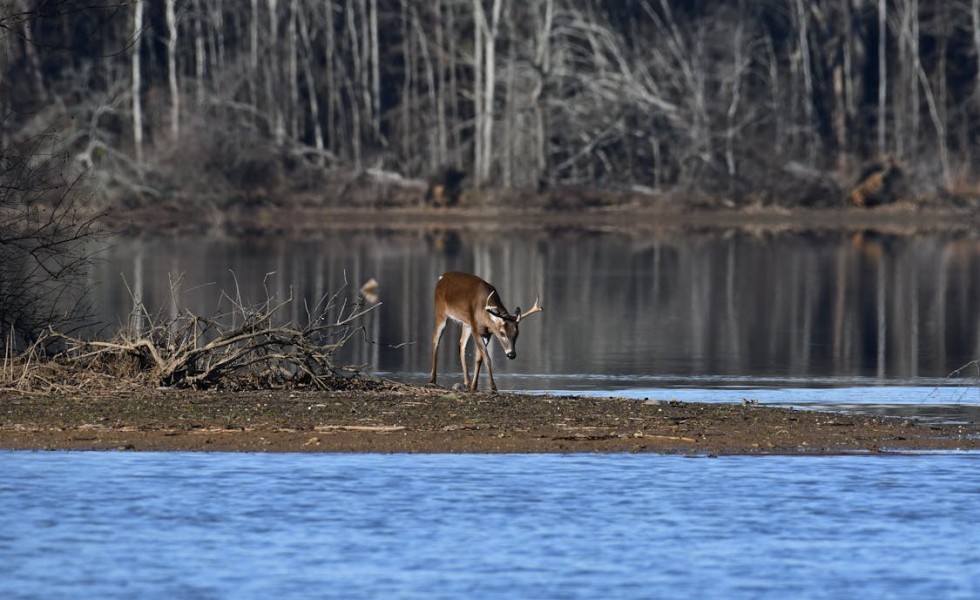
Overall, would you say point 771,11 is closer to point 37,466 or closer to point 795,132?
point 795,132

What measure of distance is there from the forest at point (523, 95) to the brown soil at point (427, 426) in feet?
136

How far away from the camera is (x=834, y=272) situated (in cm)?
4125

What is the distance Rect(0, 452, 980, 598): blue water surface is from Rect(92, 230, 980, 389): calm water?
443 cm

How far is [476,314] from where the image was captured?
1827 centimetres

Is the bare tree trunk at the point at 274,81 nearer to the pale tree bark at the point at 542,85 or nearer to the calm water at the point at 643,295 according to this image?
the pale tree bark at the point at 542,85

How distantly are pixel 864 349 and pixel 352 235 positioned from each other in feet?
109

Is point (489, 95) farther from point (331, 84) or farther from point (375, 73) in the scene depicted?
point (331, 84)

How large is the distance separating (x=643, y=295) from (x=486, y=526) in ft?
74.7

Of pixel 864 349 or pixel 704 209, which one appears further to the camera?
pixel 704 209

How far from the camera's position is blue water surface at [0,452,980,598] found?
10.6 metres

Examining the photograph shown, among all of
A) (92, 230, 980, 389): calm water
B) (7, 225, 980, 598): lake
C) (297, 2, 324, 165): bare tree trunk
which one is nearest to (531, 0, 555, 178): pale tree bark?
(92, 230, 980, 389): calm water

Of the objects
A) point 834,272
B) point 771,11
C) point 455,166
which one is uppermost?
point 771,11

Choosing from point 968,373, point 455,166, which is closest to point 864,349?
point 968,373

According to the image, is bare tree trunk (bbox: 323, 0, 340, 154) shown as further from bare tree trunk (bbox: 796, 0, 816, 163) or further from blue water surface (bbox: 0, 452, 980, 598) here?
blue water surface (bbox: 0, 452, 980, 598)
